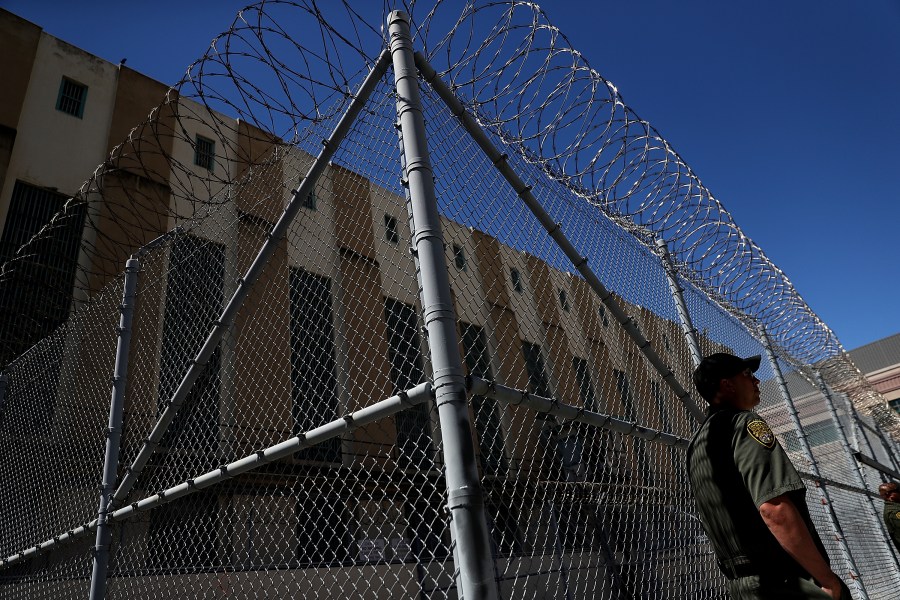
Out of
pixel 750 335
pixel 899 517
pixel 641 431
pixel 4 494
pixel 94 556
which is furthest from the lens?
pixel 750 335

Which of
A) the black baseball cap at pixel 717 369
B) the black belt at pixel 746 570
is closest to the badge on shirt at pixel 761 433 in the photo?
the black baseball cap at pixel 717 369

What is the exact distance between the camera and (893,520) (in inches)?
237

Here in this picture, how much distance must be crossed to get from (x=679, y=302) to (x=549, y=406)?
3115 mm

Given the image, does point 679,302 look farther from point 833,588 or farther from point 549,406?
point 833,588

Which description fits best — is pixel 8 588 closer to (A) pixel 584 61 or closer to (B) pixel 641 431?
(B) pixel 641 431

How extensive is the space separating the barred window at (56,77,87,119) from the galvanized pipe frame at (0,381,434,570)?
11.8 meters

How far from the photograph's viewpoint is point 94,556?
3240 mm

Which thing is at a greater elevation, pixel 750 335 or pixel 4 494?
pixel 750 335

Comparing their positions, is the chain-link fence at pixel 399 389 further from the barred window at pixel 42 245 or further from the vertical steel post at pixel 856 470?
the barred window at pixel 42 245

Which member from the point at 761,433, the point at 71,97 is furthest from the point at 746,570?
the point at 71,97

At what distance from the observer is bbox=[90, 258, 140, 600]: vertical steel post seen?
321 centimetres

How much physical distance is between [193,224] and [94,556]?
6.72ft

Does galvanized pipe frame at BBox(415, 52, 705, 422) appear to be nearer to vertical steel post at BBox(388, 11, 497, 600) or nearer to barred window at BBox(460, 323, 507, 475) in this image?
vertical steel post at BBox(388, 11, 497, 600)

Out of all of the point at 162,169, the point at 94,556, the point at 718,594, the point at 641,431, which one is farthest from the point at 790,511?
the point at 162,169
